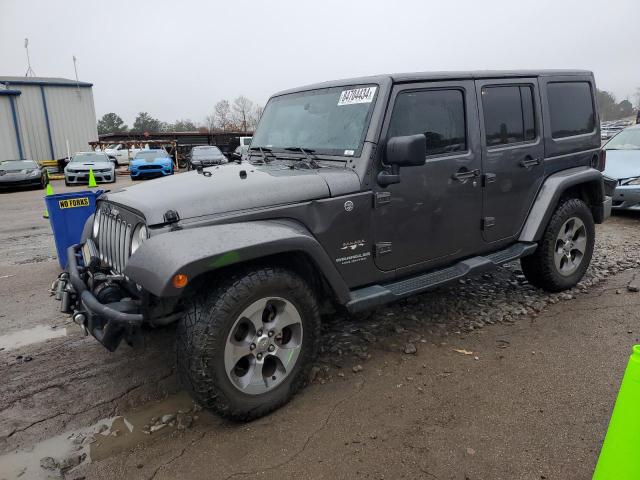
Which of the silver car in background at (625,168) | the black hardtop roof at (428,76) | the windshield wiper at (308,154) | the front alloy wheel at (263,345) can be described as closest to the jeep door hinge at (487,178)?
the black hardtop roof at (428,76)

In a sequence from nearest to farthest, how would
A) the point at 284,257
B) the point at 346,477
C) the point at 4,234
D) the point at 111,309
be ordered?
the point at 346,477
the point at 111,309
the point at 284,257
the point at 4,234

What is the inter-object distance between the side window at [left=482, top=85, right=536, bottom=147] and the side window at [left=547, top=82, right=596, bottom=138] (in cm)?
33

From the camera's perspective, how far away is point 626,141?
376 inches

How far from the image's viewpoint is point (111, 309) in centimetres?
252

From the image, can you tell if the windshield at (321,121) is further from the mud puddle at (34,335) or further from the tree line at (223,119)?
the tree line at (223,119)

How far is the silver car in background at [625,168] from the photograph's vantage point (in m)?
7.96

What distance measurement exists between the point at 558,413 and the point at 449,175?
180 centimetres

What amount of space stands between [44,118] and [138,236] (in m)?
31.4

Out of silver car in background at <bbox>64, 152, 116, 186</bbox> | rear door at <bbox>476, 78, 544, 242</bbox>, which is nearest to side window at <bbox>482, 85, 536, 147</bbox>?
rear door at <bbox>476, 78, 544, 242</bbox>

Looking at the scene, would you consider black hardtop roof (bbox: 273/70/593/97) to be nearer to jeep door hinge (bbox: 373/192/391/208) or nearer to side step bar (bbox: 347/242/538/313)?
jeep door hinge (bbox: 373/192/391/208)

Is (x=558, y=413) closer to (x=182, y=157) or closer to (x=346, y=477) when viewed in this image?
(x=346, y=477)


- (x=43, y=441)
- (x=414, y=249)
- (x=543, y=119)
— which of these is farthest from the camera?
(x=543, y=119)

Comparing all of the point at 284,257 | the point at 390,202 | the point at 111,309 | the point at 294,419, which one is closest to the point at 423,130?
the point at 390,202

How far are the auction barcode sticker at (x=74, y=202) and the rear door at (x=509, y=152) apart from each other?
177 inches
